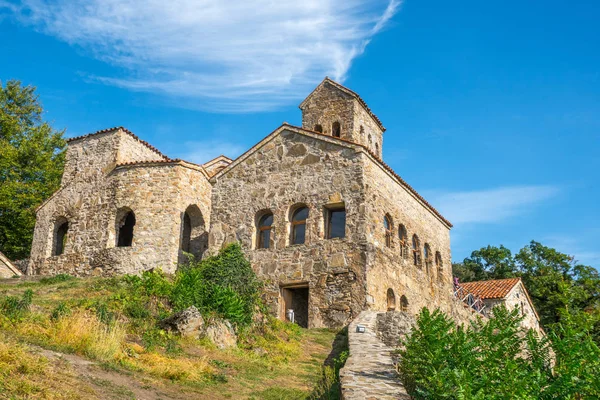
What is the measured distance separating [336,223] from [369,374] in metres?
12.6

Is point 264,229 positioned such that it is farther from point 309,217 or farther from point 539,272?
point 539,272

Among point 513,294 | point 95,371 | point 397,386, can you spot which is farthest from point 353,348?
point 513,294

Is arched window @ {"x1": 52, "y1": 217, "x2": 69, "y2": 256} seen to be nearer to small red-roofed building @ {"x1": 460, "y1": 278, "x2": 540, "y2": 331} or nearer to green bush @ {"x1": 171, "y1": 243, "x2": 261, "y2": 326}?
green bush @ {"x1": 171, "y1": 243, "x2": 261, "y2": 326}

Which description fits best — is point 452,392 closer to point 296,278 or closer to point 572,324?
point 572,324

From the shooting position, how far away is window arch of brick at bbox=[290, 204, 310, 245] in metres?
22.0

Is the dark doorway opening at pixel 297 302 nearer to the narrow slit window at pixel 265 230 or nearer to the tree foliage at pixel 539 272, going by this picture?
the narrow slit window at pixel 265 230

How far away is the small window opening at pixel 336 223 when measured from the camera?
21375 millimetres

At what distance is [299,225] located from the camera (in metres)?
22.2

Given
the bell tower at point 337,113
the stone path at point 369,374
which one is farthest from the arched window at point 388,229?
the stone path at point 369,374

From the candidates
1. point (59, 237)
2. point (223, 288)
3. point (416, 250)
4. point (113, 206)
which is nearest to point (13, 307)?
point (223, 288)

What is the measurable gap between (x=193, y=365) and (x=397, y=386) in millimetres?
4530

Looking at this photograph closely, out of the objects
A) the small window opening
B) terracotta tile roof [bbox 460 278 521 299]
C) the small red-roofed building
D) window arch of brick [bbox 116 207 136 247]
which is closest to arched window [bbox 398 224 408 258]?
the small window opening

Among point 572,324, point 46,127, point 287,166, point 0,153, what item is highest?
point 46,127

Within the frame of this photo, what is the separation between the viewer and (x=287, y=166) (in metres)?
22.8
